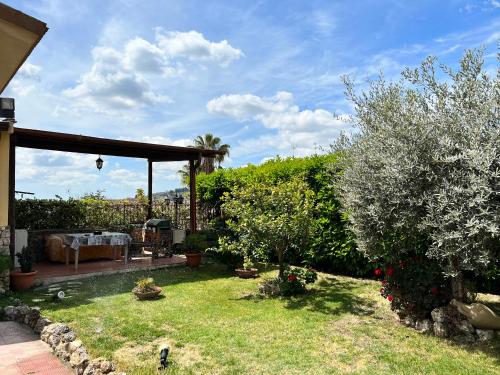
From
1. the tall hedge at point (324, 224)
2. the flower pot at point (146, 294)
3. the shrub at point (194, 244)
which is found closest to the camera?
the flower pot at point (146, 294)

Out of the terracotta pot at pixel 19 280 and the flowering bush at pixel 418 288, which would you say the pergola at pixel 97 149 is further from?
the flowering bush at pixel 418 288

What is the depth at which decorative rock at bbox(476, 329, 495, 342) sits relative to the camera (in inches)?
201

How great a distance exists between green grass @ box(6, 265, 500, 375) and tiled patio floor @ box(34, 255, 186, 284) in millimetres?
1264

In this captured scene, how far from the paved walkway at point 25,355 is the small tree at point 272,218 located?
3.92 meters

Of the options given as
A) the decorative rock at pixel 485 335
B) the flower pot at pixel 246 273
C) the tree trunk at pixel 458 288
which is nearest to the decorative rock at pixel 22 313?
the flower pot at pixel 246 273

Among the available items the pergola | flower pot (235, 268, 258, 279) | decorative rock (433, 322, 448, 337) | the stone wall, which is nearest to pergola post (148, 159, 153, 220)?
the pergola

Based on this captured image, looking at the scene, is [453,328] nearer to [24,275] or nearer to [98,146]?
[24,275]

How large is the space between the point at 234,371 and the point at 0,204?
22.8ft

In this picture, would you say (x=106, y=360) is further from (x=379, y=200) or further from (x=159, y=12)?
(x=159, y=12)

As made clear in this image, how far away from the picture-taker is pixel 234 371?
14.0 ft

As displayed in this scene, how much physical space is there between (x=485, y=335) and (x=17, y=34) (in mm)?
6227

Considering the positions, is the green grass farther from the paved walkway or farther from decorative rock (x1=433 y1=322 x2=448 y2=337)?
the paved walkway

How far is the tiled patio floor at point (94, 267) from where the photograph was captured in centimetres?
931

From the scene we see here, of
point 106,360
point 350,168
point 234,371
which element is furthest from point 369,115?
point 106,360
